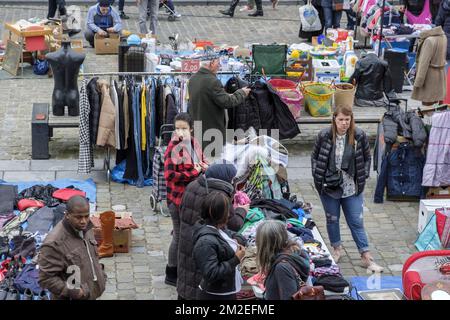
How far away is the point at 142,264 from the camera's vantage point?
10.4 m

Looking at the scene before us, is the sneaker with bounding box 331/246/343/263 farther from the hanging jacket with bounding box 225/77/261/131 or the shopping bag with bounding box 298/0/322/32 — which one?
the shopping bag with bounding box 298/0/322/32

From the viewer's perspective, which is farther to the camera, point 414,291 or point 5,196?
point 5,196

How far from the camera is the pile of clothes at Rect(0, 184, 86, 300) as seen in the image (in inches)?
357

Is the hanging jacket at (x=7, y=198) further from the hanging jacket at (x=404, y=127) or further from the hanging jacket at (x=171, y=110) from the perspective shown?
the hanging jacket at (x=404, y=127)

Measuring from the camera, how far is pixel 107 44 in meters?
18.8

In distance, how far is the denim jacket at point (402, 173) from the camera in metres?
12.0

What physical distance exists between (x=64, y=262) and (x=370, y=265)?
3851 millimetres

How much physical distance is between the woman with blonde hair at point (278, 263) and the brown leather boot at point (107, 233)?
9.48 ft

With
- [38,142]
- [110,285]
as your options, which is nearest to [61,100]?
[38,142]

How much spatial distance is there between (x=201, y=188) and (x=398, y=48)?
9.42m

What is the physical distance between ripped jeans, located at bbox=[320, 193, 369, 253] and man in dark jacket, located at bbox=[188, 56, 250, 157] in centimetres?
220

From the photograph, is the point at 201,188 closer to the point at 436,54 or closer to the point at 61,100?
the point at 61,100

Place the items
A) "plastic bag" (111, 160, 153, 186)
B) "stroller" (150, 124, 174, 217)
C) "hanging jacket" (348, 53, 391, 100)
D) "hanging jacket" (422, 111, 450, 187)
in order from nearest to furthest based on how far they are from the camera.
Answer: "stroller" (150, 124, 174, 217), "hanging jacket" (422, 111, 450, 187), "plastic bag" (111, 160, 153, 186), "hanging jacket" (348, 53, 391, 100)

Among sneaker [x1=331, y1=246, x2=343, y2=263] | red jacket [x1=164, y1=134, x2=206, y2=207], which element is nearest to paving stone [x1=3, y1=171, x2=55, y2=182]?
red jacket [x1=164, y1=134, x2=206, y2=207]
